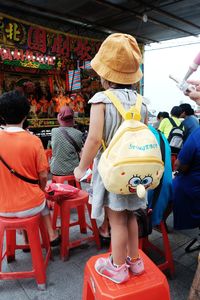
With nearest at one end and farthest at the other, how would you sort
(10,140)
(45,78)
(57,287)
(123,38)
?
1. (123,38)
2. (10,140)
3. (57,287)
4. (45,78)

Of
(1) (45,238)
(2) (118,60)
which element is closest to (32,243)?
(1) (45,238)

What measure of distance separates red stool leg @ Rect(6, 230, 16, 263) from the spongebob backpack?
5.03 ft

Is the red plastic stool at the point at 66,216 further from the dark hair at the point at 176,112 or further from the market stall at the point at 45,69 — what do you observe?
the market stall at the point at 45,69

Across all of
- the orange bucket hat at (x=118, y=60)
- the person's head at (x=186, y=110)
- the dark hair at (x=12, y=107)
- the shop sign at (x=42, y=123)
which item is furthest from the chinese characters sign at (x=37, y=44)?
the orange bucket hat at (x=118, y=60)

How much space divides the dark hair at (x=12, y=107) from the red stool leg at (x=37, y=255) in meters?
0.88

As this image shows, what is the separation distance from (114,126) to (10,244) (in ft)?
5.49

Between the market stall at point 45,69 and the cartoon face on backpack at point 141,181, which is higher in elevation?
the market stall at point 45,69

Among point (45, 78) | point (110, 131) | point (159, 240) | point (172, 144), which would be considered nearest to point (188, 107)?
point (172, 144)

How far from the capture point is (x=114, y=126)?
58.4 inches

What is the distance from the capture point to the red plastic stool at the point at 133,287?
1.42 metres

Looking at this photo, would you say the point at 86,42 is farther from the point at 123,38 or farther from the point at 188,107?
the point at 123,38

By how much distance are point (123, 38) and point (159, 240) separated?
2232mm

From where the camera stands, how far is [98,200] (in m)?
1.48

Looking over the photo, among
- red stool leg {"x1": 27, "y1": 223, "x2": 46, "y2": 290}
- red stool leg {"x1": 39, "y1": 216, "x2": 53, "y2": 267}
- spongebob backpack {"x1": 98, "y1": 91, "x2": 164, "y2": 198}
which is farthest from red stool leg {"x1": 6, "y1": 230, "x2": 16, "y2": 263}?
spongebob backpack {"x1": 98, "y1": 91, "x2": 164, "y2": 198}
